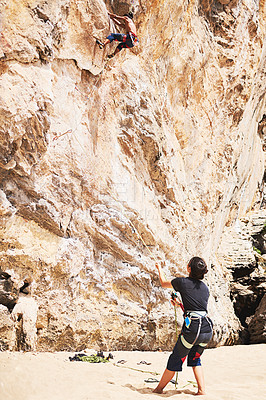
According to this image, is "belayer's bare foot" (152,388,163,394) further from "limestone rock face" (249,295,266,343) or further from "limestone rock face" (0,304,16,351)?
"limestone rock face" (249,295,266,343)

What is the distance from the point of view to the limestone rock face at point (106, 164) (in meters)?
4.74

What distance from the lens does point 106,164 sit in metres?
6.18

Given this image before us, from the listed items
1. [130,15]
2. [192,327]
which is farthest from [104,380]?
[130,15]

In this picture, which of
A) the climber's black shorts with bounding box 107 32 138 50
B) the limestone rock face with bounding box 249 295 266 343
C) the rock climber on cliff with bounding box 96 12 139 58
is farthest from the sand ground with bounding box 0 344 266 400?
the climber's black shorts with bounding box 107 32 138 50

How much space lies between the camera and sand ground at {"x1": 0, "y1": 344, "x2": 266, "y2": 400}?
3482mm

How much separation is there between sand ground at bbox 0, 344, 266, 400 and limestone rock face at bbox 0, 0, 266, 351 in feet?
2.11

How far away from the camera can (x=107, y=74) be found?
6.23 meters

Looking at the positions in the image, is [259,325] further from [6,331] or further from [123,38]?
[123,38]

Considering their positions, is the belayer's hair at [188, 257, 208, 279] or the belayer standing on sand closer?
the belayer standing on sand

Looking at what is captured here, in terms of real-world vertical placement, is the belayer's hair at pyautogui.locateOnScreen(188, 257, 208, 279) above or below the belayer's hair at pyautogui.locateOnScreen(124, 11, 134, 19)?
below

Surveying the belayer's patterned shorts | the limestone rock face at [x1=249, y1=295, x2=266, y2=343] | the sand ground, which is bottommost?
the limestone rock face at [x1=249, y1=295, x2=266, y2=343]

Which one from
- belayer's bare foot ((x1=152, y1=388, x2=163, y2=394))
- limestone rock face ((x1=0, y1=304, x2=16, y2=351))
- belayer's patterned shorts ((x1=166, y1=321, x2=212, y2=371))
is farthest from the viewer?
limestone rock face ((x1=0, y1=304, x2=16, y2=351))

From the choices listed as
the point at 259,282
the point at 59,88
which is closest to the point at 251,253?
the point at 259,282

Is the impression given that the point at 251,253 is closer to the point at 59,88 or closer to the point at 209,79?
the point at 209,79
